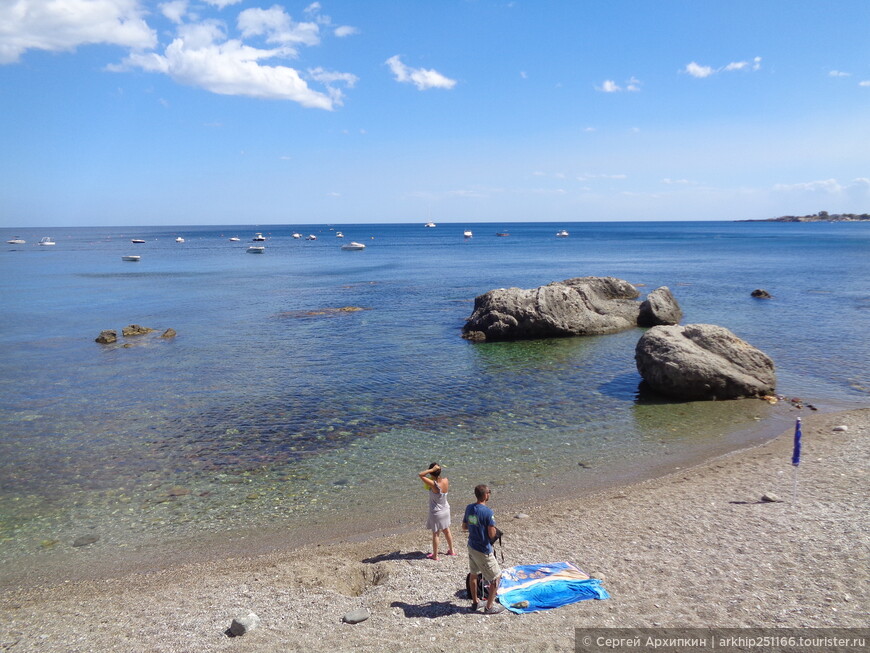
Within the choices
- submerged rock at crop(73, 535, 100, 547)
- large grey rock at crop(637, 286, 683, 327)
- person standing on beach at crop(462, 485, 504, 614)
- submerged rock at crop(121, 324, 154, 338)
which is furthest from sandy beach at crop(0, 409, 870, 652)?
submerged rock at crop(121, 324, 154, 338)

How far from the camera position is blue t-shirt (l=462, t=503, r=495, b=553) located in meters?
9.55

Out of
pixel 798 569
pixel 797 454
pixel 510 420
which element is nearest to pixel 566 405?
pixel 510 420

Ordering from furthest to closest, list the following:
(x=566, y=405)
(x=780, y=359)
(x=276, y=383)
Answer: (x=780, y=359), (x=276, y=383), (x=566, y=405)

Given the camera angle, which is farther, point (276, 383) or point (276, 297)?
point (276, 297)

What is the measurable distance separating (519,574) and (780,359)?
2369cm

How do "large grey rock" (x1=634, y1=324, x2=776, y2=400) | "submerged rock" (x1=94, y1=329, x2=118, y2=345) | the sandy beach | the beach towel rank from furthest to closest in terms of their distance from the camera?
"submerged rock" (x1=94, y1=329, x2=118, y2=345) < "large grey rock" (x1=634, y1=324, x2=776, y2=400) < the beach towel < the sandy beach

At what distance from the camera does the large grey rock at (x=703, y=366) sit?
2255 cm

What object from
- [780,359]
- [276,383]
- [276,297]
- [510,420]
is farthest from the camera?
[276,297]

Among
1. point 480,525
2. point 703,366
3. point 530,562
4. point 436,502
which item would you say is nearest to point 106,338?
point 436,502

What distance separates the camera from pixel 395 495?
15.5 meters

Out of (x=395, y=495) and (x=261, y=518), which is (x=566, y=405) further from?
(x=261, y=518)

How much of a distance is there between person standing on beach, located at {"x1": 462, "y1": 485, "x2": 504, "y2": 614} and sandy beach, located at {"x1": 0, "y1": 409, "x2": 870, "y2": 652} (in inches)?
12.5

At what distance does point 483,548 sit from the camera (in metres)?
9.59

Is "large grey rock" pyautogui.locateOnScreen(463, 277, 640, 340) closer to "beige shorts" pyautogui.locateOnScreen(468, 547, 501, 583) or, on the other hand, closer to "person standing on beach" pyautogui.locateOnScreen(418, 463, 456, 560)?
"person standing on beach" pyautogui.locateOnScreen(418, 463, 456, 560)
